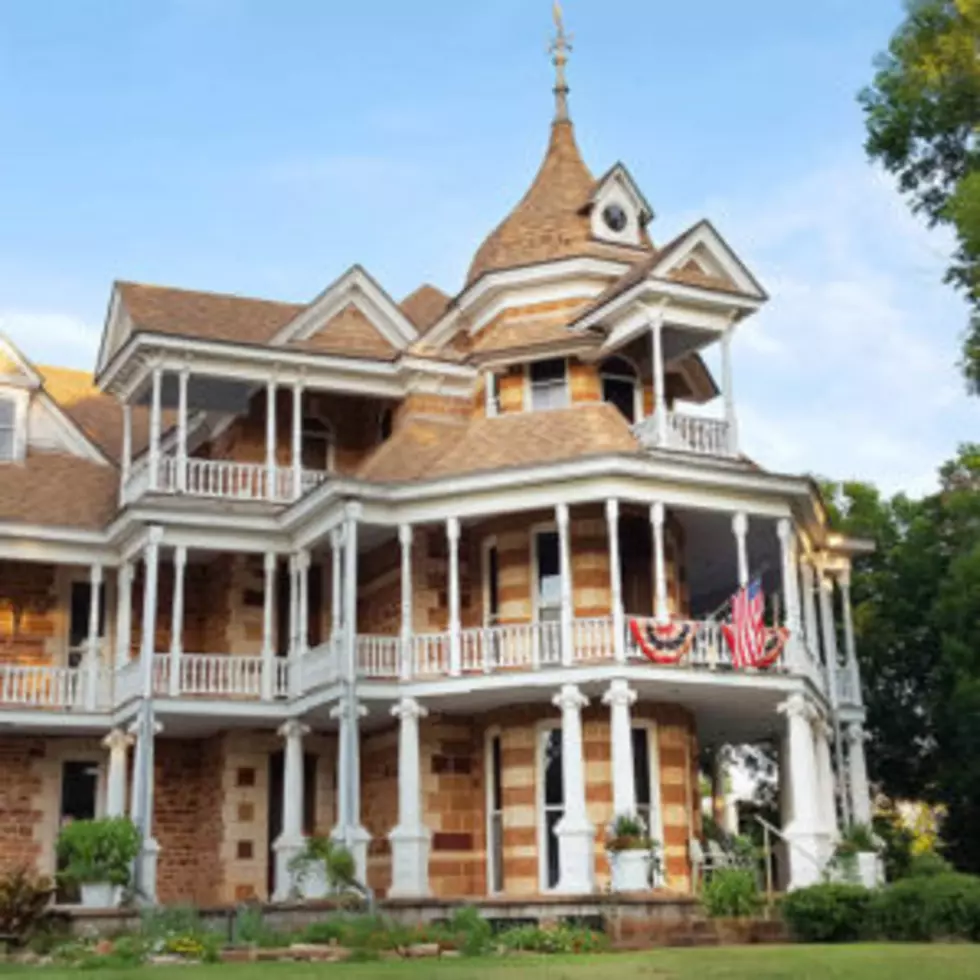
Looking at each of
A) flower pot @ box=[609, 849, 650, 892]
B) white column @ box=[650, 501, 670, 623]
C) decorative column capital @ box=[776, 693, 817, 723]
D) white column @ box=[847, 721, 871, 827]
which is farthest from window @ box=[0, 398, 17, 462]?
white column @ box=[847, 721, 871, 827]

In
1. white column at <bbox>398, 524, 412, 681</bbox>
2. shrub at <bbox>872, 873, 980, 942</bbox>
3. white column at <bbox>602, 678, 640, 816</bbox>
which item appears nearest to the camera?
shrub at <bbox>872, 873, 980, 942</bbox>

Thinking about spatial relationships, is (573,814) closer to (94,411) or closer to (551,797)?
(551,797)

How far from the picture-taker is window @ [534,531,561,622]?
80.9ft

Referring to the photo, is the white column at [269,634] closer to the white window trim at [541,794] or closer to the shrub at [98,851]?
the shrub at [98,851]

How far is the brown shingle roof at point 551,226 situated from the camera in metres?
28.5

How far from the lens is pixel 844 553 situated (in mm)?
29578

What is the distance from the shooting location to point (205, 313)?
94.1 feet

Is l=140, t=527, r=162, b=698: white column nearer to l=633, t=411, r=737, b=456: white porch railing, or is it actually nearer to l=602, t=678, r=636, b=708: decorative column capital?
l=602, t=678, r=636, b=708: decorative column capital

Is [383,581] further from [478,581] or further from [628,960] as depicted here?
[628,960]

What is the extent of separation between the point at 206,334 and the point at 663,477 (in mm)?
9529

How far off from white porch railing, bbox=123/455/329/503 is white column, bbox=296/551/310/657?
1.23m

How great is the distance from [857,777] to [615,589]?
8765mm

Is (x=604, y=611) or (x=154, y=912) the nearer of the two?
(x=154, y=912)

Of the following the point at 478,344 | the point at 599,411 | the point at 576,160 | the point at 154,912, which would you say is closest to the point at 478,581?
the point at 599,411
